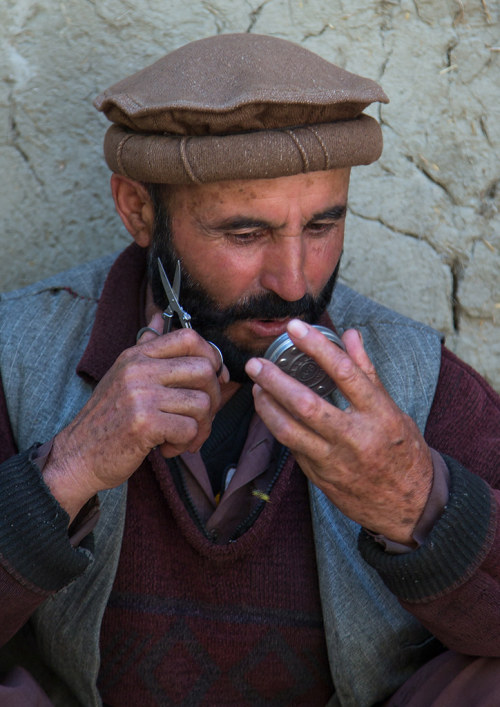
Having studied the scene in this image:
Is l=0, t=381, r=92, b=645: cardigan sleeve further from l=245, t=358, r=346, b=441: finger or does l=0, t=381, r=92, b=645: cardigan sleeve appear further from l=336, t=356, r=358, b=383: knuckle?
l=336, t=356, r=358, b=383: knuckle

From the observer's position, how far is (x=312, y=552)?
7.79ft

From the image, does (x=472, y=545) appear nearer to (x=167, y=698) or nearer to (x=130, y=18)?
(x=167, y=698)

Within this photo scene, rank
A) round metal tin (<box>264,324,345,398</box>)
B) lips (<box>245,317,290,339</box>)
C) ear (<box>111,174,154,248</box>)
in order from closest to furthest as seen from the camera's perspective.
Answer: round metal tin (<box>264,324,345,398</box>)
lips (<box>245,317,290,339</box>)
ear (<box>111,174,154,248</box>)

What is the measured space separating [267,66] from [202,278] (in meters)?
0.54

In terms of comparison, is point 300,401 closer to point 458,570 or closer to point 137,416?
point 137,416

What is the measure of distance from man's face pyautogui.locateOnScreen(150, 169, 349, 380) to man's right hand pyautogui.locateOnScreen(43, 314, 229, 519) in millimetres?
315

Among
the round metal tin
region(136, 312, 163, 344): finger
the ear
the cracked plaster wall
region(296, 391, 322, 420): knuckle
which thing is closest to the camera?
region(296, 391, 322, 420): knuckle

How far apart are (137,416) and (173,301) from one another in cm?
47

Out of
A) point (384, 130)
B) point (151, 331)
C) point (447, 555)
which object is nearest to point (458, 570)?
point (447, 555)

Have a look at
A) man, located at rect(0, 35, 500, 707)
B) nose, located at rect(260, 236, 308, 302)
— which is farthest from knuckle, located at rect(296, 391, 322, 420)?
nose, located at rect(260, 236, 308, 302)

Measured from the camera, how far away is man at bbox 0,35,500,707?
1974mm

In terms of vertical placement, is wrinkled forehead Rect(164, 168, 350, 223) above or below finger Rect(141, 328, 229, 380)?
above

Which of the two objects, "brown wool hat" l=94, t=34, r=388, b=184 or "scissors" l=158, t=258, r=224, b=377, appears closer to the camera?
"brown wool hat" l=94, t=34, r=388, b=184

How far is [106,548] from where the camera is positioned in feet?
7.43
